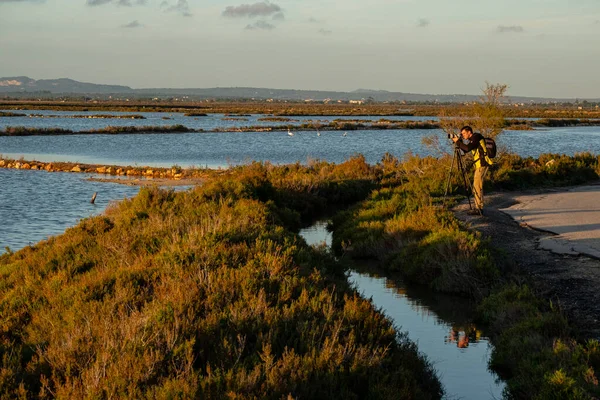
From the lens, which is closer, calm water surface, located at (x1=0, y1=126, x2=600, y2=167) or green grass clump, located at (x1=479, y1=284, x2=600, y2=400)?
green grass clump, located at (x1=479, y1=284, x2=600, y2=400)

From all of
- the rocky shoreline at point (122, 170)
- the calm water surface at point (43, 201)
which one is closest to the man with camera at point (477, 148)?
the calm water surface at point (43, 201)

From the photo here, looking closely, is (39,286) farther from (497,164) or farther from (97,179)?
(97,179)

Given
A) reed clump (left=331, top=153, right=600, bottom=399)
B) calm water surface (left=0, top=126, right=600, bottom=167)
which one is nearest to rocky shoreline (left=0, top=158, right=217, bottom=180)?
calm water surface (left=0, top=126, right=600, bottom=167)

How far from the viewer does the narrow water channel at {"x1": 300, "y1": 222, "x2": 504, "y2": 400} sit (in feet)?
28.7

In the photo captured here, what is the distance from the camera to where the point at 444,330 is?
36.2 ft

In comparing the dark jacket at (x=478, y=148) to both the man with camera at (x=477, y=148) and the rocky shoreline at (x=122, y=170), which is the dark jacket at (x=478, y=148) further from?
the rocky shoreline at (x=122, y=170)

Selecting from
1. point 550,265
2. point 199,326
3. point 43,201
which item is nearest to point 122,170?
point 43,201

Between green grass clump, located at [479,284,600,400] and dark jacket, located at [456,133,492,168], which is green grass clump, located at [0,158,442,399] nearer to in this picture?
green grass clump, located at [479,284,600,400]

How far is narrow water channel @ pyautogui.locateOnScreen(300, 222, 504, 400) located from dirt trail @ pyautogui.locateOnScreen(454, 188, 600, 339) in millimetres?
1265

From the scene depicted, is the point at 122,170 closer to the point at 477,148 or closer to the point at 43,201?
the point at 43,201

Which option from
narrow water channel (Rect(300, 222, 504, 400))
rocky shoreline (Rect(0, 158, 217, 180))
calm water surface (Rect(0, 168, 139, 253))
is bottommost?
calm water surface (Rect(0, 168, 139, 253))

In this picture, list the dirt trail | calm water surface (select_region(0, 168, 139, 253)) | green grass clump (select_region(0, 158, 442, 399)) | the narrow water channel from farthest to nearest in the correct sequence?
calm water surface (select_region(0, 168, 139, 253)) < the dirt trail < the narrow water channel < green grass clump (select_region(0, 158, 442, 399))

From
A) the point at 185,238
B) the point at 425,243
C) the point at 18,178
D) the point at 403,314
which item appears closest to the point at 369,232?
the point at 425,243

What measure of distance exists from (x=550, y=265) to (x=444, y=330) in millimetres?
2979
